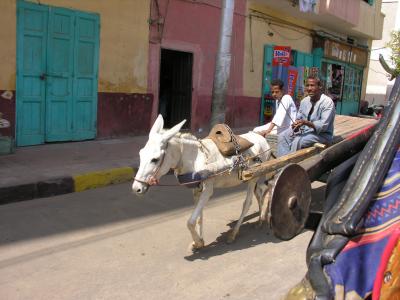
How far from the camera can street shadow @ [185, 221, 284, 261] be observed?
457 centimetres

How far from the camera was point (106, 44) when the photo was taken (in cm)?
A: 984

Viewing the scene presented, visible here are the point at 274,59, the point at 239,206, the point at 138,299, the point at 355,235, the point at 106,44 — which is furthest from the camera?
the point at 274,59

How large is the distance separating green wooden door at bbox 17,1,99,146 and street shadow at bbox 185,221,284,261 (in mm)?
4910

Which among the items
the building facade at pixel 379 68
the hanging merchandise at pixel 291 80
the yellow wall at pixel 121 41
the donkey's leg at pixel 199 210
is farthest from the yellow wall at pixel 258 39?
the building facade at pixel 379 68

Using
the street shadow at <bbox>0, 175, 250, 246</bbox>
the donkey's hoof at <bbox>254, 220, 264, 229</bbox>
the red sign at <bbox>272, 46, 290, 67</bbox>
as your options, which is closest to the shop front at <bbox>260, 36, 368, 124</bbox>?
the red sign at <bbox>272, 46, 290, 67</bbox>

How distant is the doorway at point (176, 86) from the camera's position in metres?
12.4

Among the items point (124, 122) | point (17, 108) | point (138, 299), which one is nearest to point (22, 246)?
point (138, 299)

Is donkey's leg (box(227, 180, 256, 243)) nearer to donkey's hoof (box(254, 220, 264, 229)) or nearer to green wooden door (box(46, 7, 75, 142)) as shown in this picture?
donkey's hoof (box(254, 220, 264, 229))

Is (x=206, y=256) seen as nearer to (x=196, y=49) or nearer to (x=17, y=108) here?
(x=17, y=108)

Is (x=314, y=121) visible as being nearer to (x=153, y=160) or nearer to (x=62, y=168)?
(x=153, y=160)

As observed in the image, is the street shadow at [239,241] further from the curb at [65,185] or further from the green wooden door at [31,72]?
the green wooden door at [31,72]

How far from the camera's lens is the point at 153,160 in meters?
3.94

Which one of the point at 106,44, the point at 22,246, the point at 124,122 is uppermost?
the point at 106,44

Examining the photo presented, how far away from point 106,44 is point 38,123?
2.30 meters
